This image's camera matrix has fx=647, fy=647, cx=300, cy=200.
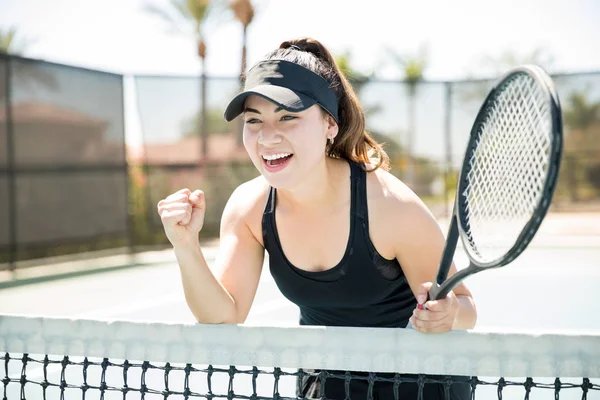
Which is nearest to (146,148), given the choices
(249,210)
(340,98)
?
(249,210)

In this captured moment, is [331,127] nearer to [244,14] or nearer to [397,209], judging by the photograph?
[397,209]

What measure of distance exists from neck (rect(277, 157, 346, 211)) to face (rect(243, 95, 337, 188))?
5.5 inches

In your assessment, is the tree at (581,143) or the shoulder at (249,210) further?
the tree at (581,143)

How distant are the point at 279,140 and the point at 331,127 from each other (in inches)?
12.7

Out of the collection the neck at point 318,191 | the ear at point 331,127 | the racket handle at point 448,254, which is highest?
the ear at point 331,127

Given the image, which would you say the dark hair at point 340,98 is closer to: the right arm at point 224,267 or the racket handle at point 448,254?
the right arm at point 224,267

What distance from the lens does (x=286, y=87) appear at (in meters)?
1.94

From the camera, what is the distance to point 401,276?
2234mm

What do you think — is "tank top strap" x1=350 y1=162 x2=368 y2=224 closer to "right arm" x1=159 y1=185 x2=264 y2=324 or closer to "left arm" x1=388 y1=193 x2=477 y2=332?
"left arm" x1=388 y1=193 x2=477 y2=332

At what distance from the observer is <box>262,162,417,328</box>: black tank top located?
82.5 inches

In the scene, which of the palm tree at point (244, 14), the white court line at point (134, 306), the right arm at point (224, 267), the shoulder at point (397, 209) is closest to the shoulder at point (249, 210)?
the right arm at point (224, 267)

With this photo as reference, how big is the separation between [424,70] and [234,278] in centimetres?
3168

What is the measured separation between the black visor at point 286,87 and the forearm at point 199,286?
18.1 inches

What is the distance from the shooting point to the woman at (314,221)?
75.4 inches
